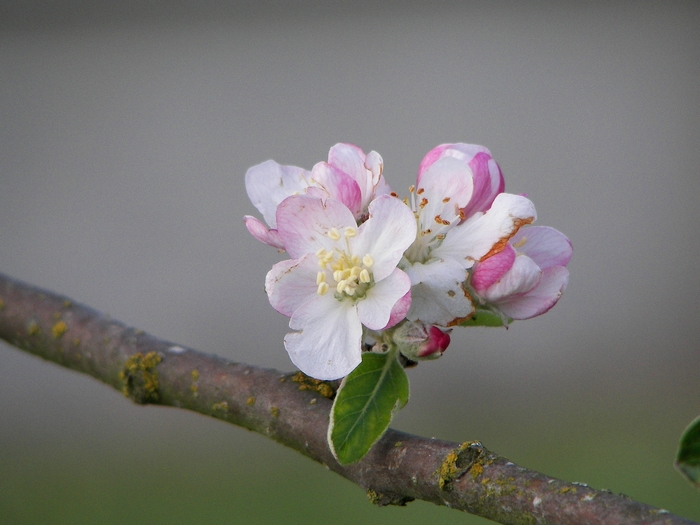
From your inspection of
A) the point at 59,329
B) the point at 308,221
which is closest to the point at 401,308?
the point at 308,221

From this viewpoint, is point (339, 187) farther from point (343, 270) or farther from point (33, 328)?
point (33, 328)

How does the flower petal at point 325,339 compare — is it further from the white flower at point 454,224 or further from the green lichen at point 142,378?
the green lichen at point 142,378

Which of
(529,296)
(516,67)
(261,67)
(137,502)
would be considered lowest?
(137,502)

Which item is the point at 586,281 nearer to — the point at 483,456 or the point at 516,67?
the point at 516,67

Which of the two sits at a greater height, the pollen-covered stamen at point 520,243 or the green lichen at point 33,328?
the pollen-covered stamen at point 520,243

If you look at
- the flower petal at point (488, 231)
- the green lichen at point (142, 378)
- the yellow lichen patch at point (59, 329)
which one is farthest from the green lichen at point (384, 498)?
the yellow lichen patch at point (59, 329)

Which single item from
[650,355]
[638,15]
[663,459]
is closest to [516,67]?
[638,15]
